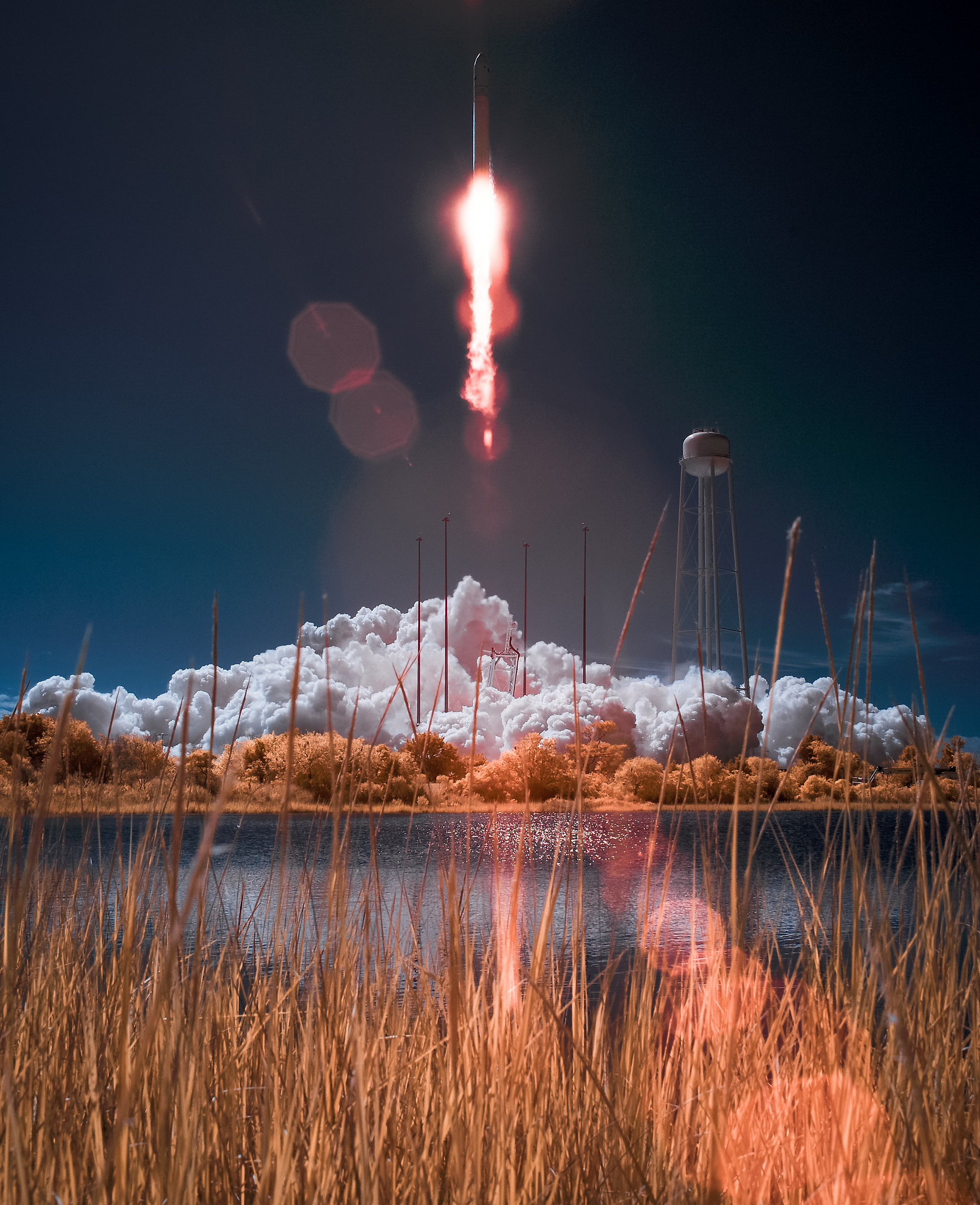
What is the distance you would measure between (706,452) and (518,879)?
39799mm

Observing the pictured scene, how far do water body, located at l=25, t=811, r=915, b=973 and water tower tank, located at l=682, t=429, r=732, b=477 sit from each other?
17.5m

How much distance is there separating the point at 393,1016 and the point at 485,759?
39357mm

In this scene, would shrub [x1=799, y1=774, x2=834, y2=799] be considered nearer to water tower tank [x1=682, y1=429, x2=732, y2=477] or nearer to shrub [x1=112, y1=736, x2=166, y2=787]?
water tower tank [x1=682, y1=429, x2=732, y2=477]

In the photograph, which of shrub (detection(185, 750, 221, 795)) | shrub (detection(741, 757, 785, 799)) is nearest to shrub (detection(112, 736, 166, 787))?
shrub (detection(185, 750, 221, 795))

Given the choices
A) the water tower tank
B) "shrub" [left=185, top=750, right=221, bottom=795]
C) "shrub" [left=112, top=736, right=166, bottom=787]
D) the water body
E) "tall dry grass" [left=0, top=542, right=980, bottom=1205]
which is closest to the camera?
"tall dry grass" [left=0, top=542, right=980, bottom=1205]

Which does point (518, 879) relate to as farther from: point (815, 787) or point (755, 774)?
point (815, 787)

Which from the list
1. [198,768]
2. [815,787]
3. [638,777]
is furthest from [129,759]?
[638,777]

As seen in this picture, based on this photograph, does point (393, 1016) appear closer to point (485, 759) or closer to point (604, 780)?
point (485, 759)

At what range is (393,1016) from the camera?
2.53 metres

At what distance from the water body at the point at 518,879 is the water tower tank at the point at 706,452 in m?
17.5

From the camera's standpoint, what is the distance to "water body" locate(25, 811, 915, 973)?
1.89 metres

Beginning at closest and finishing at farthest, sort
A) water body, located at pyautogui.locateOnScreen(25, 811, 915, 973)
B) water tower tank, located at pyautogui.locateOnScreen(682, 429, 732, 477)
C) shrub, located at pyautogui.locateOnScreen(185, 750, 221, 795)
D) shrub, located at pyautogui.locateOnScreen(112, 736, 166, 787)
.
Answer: water body, located at pyautogui.locateOnScreen(25, 811, 915, 973), shrub, located at pyautogui.locateOnScreen(112, 736, 166, 787), shrub, located at pyautogui.locateOnScreen(185, 750, 221, 795), water tower tank, located at pyautogui.locateOnScreen(682, 429, 732, 477)

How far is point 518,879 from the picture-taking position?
1558 mm

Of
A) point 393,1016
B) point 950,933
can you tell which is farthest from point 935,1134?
point 393,1016
